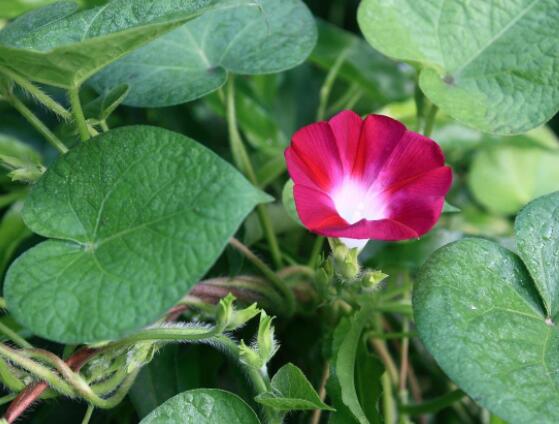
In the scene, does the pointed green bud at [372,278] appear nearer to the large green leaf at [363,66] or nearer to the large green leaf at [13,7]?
the large green leaf at [363,66]

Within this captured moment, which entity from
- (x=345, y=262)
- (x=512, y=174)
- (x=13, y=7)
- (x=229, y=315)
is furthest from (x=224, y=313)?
(x=512, y=174)

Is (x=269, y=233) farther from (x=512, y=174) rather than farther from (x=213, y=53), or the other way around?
(x=512, y=174)

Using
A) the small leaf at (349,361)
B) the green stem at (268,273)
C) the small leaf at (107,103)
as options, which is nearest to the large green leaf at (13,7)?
the small leaf at (107,103)

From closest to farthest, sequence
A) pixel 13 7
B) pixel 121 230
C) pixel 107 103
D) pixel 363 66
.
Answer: pixel 121 230 → pixel 107 103 → pixel 13 7 → pixel 363 66

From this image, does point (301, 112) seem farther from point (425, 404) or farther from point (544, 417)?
point (544, 417)

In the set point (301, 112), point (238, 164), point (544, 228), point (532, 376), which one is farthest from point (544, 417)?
point (301, 112)

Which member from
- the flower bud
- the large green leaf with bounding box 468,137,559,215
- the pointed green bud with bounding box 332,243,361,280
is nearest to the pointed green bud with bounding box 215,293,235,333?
the flower bud
